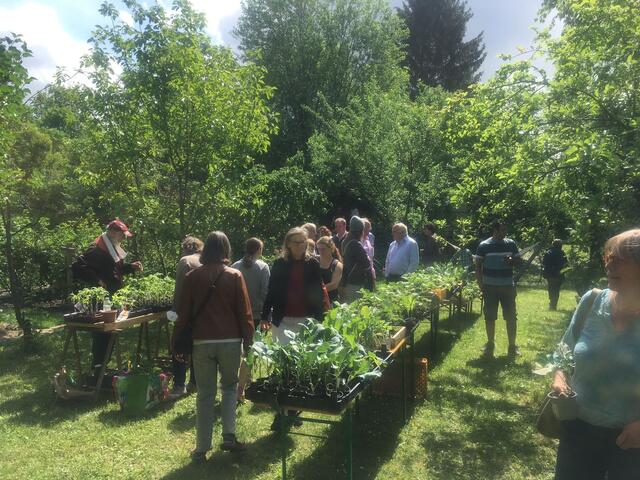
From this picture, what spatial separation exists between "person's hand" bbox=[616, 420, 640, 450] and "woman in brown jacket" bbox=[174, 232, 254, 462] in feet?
8.78

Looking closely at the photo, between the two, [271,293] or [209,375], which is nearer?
[209,375]

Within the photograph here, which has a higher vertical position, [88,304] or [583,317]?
[583,317]

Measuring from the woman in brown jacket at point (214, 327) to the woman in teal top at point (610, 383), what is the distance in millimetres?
2458

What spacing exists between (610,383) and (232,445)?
2.97m

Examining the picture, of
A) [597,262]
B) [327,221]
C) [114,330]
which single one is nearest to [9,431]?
[114,330]

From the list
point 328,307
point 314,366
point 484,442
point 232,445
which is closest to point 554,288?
point 484,442

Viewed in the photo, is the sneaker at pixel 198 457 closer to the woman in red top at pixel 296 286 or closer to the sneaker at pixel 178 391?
the woman in red top at pixel 296 286

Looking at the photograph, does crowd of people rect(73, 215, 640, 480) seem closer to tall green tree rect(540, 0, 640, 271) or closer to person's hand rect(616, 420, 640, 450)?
person's hand rect(616, 420, 640, 450)

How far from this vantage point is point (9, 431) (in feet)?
15.6

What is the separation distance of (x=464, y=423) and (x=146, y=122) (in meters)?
5.63

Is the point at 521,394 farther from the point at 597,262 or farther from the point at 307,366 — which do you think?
the point at 307,366

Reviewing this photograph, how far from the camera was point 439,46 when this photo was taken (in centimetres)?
3141

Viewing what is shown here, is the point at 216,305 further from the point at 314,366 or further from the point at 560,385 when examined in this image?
the point at 560,385

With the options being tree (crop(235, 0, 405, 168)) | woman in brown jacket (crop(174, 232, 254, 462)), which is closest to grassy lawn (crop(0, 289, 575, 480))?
woman in brown jacket (crop(174, 232, 254, 462))
